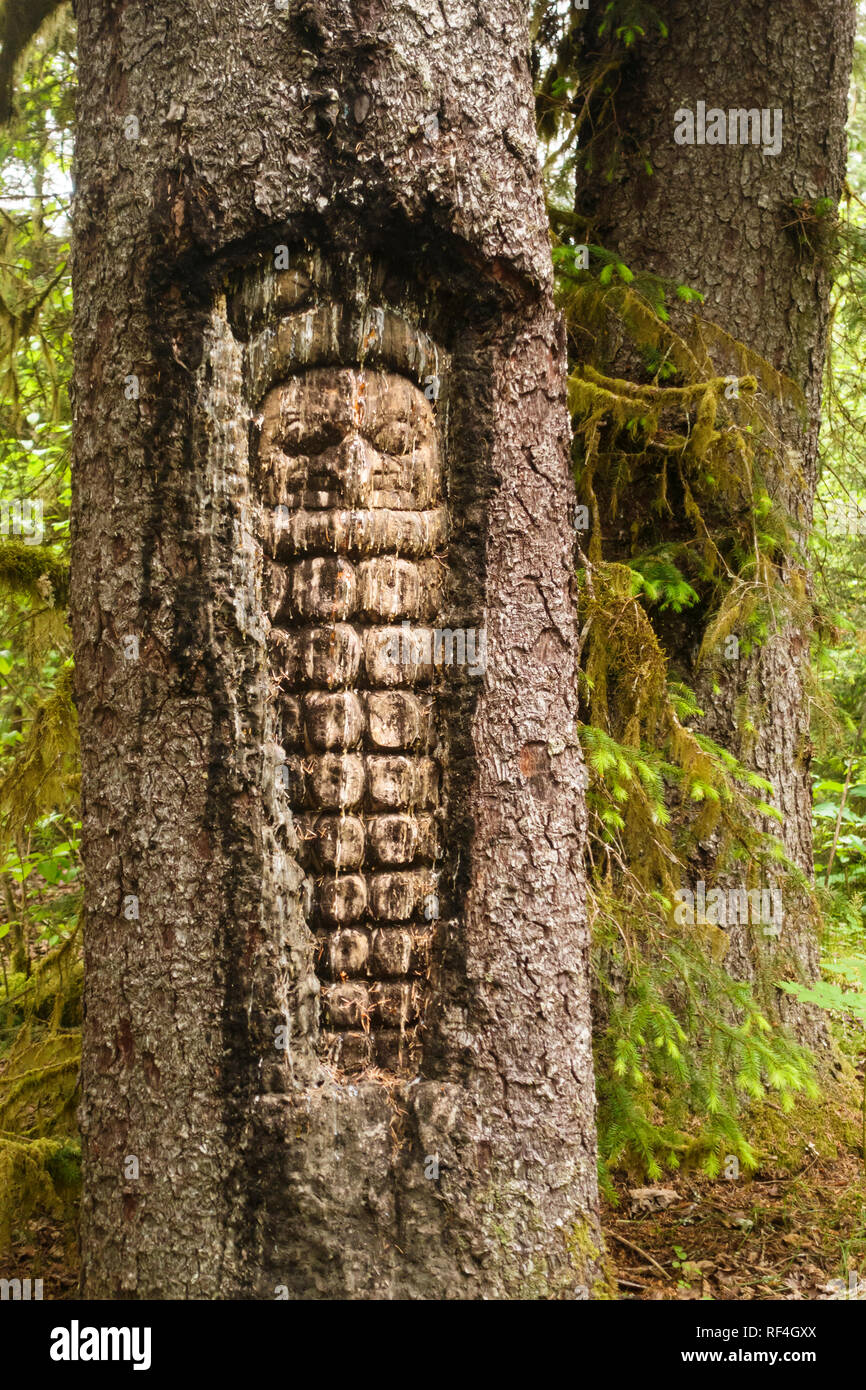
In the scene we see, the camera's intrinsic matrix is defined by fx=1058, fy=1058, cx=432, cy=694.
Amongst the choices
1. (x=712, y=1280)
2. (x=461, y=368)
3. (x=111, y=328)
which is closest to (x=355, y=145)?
(x=461, y=368)

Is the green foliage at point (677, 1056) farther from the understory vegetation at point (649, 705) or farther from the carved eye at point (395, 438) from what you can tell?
the carved eye at point (395, 438)

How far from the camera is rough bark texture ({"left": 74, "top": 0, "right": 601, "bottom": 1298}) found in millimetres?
2684

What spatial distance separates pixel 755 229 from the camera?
14.9 feet

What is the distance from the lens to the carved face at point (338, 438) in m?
2.85

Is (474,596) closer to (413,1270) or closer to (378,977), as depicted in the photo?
(378,977)

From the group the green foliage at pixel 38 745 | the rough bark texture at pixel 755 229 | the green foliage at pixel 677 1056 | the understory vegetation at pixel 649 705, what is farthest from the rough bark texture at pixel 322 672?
the rough bark texture at pixel 755 229

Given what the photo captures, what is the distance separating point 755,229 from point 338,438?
2.69 metres

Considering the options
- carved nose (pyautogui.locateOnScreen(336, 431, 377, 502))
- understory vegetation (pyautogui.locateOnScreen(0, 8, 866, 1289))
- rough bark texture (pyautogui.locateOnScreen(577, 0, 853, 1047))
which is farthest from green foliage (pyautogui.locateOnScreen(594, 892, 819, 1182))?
carved nose (pyautogui.locateOnScreen(336, 431, 377, 502))

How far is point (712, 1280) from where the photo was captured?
3719 mm

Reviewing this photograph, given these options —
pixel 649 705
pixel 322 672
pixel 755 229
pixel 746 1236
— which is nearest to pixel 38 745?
pixel 322 672

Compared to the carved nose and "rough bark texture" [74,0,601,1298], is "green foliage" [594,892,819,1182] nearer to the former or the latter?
"rough bark texture" [74,0,601,1298]

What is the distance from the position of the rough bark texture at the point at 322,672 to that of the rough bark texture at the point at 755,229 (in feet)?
5.69

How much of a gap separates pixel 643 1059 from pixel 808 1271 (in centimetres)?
91

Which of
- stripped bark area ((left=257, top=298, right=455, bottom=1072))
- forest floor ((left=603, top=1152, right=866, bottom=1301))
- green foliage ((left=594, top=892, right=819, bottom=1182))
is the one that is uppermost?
stripped bark area ((left=257, top=298, right=455, bottom=1072))
